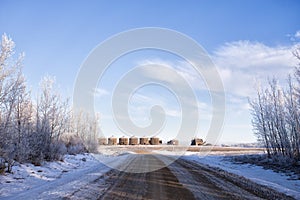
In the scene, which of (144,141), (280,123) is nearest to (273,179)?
(280,123)

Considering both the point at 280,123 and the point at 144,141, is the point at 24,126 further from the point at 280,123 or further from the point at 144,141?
the point at 144,141

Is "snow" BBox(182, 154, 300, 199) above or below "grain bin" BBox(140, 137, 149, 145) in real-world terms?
below

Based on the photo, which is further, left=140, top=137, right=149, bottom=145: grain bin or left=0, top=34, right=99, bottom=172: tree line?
left=140, top=137, right=149, bottom=145: grain bin

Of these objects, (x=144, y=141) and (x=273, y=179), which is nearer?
(x=273, y=179)

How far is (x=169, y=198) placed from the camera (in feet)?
23.6

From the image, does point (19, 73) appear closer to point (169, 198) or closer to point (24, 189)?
point (24, 189)

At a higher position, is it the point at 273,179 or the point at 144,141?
the point at 144,141

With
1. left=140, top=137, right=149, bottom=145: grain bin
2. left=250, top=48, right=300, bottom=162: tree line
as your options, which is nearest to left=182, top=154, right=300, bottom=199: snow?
left=250, top=48, right=300, bottom=162: tree line

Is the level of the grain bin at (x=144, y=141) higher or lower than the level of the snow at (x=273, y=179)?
higher

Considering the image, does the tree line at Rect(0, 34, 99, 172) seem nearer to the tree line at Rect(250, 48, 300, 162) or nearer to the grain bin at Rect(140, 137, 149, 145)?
the tree line at Rect(250, 48, 300, 162)

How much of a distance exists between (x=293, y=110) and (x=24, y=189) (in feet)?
66.6

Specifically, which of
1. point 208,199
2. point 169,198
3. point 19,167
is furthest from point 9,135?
point 208,199

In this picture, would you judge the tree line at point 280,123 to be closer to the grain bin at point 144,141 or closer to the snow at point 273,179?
the snow at point 273,179

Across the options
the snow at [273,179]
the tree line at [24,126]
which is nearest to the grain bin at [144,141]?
the tree line at [24,126]
